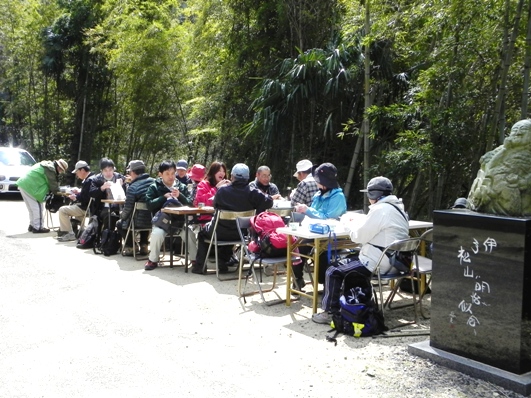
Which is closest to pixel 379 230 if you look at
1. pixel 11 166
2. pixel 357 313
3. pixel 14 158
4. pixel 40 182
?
pixel 357 313

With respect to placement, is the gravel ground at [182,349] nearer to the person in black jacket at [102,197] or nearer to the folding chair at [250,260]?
the folding chair at [250,260]

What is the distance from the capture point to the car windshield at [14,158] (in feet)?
49.0

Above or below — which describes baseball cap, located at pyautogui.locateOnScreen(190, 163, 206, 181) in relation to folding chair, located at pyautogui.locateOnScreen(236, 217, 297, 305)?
above

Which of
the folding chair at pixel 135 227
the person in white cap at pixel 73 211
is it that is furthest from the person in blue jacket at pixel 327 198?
the person in white cap at pixel 73 211

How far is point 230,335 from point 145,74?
32.5 ft

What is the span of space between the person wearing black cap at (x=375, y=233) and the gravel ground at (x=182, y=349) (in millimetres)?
380

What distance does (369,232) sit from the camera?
13.1ft

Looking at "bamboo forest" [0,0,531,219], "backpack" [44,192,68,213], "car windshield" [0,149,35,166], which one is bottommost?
"backpack" [44,192,68,213]

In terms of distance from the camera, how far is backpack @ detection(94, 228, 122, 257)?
696cm

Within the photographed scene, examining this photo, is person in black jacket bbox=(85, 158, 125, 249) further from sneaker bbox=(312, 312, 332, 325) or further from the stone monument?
the stone monument

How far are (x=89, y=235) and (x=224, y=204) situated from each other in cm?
267

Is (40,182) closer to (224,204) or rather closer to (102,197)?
(102,197)

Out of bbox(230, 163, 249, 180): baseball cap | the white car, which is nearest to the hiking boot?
bbox(230, 163, 249, 180): baseball cap

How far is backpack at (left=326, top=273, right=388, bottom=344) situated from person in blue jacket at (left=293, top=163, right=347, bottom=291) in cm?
98
